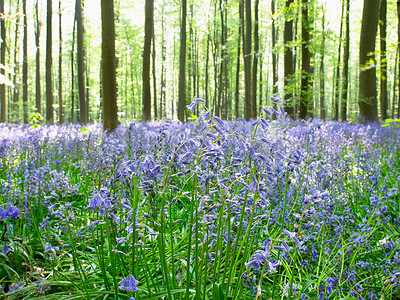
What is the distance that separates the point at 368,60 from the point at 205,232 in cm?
1012

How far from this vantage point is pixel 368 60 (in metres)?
9.59

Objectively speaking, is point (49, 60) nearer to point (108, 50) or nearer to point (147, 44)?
point (147, 44)

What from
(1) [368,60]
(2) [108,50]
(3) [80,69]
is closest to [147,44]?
(2) [108,50]

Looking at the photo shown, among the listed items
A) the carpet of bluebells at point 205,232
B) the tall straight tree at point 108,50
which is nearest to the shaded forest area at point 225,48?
the tall straight tree at point 108,50

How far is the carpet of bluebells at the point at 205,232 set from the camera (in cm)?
143

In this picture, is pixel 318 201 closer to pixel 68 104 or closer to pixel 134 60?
pixel 134 60

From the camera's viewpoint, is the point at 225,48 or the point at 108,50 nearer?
the point at 108,50

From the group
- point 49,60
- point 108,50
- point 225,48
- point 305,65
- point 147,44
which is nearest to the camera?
point 108,50

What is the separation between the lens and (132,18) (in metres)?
24.8

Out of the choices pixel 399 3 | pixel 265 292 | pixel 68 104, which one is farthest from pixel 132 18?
pixel 265 292

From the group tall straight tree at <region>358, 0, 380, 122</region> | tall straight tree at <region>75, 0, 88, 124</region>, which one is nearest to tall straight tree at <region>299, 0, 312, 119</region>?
tall straight tree at <region>358, 0, 380, 122</region>

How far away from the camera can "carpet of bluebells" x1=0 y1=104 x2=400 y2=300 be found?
4.68ft

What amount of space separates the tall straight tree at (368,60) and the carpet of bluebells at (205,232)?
7.04m

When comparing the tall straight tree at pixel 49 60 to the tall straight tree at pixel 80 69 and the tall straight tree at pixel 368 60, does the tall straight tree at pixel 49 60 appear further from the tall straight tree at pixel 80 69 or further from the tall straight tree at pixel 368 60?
the tall straight tree at pixel 368 60
